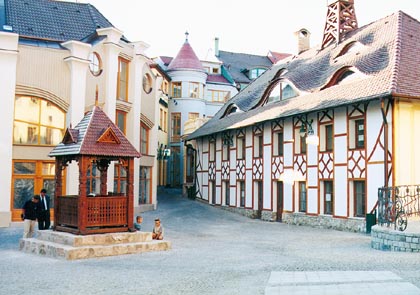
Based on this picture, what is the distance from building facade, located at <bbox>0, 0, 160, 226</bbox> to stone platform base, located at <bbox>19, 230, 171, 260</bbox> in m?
7.39

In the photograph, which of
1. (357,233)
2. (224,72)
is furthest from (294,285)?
(224,72)

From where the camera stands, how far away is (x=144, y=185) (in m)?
28.9

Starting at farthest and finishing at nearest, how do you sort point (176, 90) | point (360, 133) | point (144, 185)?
point (176, 90) < point (144, 185) < point (360, 133)

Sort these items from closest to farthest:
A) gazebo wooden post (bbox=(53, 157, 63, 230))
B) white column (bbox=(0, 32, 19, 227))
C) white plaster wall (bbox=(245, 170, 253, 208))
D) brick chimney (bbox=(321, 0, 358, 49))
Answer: gazebo wooden post (bbox=(53, 157, 63, 230)), white column (bbox=(0, 32, 19, 227)), white plaster wall (bbox=(245, 170, 253, 208)), brick chimney (bbox=(321, 0, 358, 49))

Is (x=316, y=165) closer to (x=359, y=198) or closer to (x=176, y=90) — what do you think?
(x=359, y=198)

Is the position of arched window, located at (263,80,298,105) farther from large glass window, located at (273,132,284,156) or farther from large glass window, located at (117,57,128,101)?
large glass window, located at (117,57,128,101)

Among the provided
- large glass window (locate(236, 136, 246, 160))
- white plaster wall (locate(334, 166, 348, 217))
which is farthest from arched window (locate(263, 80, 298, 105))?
white plaster wall (locate(334, 166, 348, 217))

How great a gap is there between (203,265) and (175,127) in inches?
1333

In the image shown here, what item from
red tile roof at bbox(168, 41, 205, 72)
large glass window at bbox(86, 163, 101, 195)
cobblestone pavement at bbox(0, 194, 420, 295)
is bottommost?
cobblestone pavement at bbox(0, 194, 420, 295)

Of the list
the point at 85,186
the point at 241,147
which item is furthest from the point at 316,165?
the point at 85,186

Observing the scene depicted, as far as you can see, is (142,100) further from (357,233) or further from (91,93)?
(357,233)

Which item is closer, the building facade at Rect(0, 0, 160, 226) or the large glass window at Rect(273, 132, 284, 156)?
the building facade at Rect(0, 0, 160, 226)

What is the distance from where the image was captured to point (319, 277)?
32.7ft

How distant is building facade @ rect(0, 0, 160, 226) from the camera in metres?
21.3
